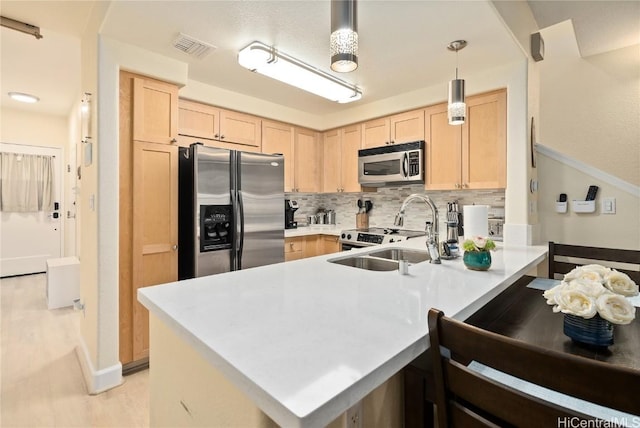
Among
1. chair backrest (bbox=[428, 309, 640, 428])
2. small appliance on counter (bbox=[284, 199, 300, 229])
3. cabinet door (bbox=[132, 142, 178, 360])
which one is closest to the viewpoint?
chair backrest (bbox=[428, 309, 640, 428])

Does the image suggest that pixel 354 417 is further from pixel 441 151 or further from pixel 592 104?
pixel 592 104

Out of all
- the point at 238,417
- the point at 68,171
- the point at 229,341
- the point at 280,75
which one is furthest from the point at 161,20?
the point at 68,171

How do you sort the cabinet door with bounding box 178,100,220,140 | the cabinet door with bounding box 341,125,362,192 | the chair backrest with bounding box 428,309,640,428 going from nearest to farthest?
the chair backrest with bounding box 428,309,640,428 → the cabinet door with bounding box 178,100,220,140 → the cabinet door with bounding box 341,125,362,192

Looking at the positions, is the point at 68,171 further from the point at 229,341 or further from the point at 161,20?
the point at 229,341

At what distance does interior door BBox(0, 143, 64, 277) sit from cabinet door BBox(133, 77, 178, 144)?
4.23 metres

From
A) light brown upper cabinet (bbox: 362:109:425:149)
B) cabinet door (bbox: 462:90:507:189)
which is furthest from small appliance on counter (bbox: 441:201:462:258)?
light brown upper cabinet (bbox: 362:109:425:149)

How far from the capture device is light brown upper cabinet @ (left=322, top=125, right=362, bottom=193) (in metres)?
3.86

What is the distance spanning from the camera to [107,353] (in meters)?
2.13

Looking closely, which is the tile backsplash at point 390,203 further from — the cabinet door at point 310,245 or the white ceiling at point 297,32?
the white ceiling at point 297,32

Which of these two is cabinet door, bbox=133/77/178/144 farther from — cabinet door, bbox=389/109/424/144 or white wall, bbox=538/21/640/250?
white wall, bbox=538/21/640/250

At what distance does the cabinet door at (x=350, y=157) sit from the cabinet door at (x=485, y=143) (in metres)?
1.28

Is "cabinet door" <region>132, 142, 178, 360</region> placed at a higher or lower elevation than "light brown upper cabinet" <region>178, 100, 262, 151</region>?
lower

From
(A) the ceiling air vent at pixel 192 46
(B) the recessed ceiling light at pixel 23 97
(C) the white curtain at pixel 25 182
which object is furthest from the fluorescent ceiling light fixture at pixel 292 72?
(C) the white curtain at pixel 25 182

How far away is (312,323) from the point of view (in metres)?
0.85
